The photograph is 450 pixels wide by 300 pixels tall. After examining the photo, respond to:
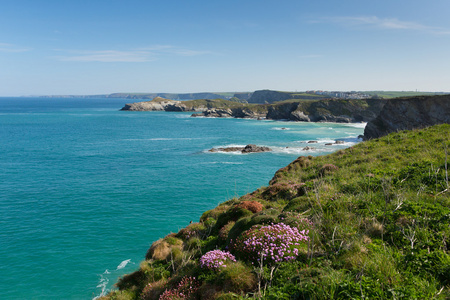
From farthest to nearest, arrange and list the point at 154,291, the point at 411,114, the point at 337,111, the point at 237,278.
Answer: the point at 337,111 < the point at 411,114 < the point at 154,291 < the point at 237,278

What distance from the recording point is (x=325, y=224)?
343 inches

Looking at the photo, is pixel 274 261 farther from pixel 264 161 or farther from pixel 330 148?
pixel 330 148

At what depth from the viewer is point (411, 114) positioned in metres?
75.7

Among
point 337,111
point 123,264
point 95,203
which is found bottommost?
point 123,264

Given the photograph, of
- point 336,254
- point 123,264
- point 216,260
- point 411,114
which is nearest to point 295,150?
point 411,114

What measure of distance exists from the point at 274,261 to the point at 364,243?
8.67 ft

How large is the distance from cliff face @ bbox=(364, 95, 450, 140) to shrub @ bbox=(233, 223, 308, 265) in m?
69.1

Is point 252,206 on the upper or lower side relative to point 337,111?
lower

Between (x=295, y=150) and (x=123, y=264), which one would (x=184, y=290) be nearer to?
(x=123, y=264)

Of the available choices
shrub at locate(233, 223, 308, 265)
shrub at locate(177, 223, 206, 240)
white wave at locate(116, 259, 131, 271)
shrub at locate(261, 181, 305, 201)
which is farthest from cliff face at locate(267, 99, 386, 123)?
shrub at locate(233, 223, 308, 265)

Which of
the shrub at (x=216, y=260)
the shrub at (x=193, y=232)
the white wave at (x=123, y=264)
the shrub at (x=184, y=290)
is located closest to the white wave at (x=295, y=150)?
the white wave at (x=123, y=264)

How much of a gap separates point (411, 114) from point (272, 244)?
8763cm

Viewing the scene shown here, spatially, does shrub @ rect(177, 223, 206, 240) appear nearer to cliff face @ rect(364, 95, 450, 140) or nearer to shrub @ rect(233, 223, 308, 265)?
shrub @ rect(233, 223, 308, 265)

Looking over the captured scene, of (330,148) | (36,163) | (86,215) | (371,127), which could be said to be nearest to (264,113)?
(371,127)
